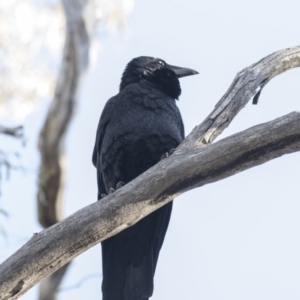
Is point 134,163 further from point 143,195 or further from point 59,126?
point 59,126

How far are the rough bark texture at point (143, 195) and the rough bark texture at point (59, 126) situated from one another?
3709 mm

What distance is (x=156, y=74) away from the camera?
586 cm

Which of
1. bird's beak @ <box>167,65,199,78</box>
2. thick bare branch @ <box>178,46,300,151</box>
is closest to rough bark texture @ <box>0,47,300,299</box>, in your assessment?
thick bare branch @ <box>178,46,300,151</box>

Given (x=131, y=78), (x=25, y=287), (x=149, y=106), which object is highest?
(x=131, y=78)

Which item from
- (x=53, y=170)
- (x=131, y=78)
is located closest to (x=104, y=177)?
(x=131, y=78)

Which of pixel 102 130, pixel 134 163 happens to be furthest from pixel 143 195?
pixel 102 130

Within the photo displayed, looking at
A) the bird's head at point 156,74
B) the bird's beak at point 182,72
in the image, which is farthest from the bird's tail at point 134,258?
the bird's beak at point 182,72

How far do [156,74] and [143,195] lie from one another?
2124 millimetres

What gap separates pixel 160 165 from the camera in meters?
3.99

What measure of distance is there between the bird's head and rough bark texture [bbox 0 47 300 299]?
1.81 m

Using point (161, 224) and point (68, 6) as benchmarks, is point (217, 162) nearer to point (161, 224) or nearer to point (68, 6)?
point (161, 224)

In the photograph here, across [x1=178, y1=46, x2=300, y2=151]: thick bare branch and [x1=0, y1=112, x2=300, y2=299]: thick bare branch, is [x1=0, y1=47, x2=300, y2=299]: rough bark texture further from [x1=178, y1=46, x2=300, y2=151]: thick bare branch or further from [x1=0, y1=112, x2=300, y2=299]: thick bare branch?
[x1=178, y1=46, x2=300, y2=151]: thick bare branch

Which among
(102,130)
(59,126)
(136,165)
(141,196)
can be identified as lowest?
(141,196)

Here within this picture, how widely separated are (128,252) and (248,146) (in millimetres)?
1754
